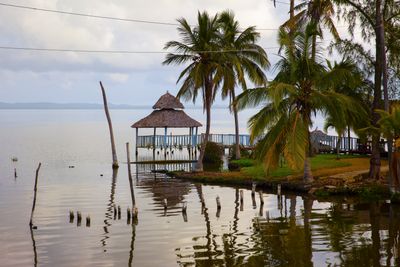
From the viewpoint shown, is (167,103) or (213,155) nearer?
(213,155)

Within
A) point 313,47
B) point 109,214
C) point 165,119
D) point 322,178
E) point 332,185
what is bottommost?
point 109,214

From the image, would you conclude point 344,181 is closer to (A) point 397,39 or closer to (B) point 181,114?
(A) point 397,39

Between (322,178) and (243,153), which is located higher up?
(243,153)

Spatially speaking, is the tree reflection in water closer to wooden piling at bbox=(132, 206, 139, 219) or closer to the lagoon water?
the lagoon water

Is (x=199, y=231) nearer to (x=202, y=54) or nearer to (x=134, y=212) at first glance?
(x=134, y=212)

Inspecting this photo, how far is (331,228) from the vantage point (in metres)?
21.5

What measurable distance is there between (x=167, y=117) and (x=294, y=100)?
25.1m

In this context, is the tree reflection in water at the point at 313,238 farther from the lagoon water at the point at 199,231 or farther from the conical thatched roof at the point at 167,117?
the conical thatched roof at the point at 167,117

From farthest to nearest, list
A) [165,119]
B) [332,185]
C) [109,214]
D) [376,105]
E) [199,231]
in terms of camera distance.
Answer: [165,119]
[332,185]
[376,105]
[109,214]
[199,231]

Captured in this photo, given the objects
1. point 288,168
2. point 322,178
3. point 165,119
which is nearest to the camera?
point 322,178

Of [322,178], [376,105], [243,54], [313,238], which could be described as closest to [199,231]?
[313,238]

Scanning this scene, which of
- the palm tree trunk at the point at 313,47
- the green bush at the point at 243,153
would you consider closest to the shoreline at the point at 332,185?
the palm tree trunk at the point at 313,47

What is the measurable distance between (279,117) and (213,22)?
11723 millimetres

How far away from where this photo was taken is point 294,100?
28156 mm
